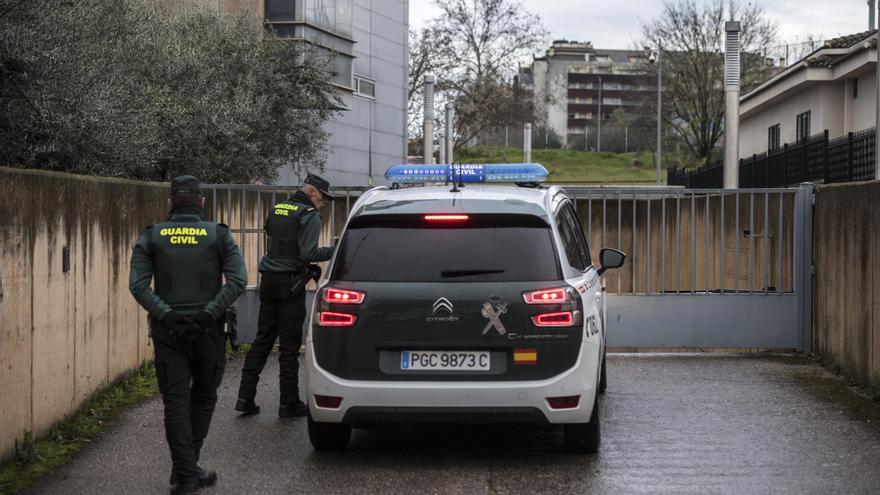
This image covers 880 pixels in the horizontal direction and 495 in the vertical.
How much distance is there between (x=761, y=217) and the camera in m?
15.5

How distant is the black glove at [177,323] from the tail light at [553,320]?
204cm

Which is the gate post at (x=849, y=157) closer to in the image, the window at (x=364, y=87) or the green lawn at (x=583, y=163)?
the window at (x=364, y=87)

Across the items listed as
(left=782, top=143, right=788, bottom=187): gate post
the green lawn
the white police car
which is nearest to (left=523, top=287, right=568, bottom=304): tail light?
the white police car

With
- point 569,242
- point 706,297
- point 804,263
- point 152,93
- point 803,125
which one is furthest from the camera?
point 803,125

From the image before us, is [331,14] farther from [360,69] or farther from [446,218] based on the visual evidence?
[446,218]

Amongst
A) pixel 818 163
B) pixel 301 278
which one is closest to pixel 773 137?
pixel 818 163

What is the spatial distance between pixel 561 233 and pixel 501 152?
84196 mm

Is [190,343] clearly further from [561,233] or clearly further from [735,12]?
[735,12]

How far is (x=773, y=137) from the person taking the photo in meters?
38.1

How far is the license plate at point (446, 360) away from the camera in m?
7.38

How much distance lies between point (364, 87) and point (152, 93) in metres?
27.8

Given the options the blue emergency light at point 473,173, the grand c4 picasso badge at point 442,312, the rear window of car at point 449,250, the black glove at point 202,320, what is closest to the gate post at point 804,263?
the blue emergency light at point 473,173

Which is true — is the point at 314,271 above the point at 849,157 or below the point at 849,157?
below

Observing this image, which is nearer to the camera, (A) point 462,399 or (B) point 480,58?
(A) point 462,399
